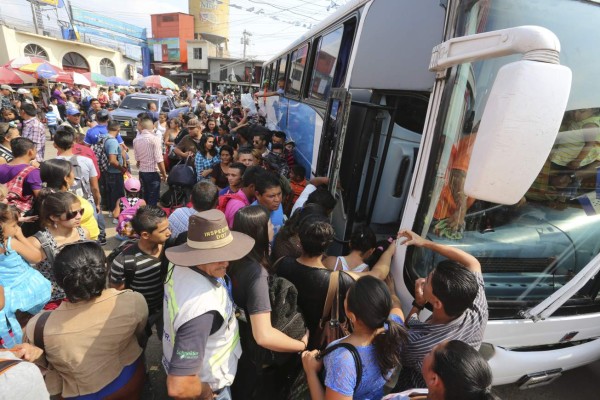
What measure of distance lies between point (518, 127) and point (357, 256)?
1.51 meters

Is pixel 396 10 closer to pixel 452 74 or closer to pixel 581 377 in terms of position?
pixel 452 74

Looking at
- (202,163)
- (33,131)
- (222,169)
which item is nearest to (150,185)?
(202,163)

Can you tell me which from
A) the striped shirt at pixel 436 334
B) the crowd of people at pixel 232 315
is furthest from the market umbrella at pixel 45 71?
the striped shirt at pixel 436 334

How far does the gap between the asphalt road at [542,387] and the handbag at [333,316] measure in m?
1.61

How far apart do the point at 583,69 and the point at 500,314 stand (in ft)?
5.06

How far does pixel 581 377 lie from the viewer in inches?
123

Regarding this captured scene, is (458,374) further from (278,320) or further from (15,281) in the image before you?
(15,281)

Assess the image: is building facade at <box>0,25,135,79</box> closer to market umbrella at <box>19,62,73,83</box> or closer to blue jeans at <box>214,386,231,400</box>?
market umbrella at <box>19,62,73,83</box>

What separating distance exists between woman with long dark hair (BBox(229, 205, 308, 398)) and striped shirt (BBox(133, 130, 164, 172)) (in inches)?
147

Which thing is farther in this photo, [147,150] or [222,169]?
[147,150]

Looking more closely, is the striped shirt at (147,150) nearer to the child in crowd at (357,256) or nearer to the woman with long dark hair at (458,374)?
Result: the child in crowd at (357,256)

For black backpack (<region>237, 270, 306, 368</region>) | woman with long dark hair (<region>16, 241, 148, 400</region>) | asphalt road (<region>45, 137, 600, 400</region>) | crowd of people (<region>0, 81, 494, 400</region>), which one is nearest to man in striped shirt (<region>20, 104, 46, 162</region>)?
crowd of people (<region>0, 81, 494, 400</region>)

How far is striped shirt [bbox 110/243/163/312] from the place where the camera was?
2.33m

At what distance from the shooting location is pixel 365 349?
1.54 meters
